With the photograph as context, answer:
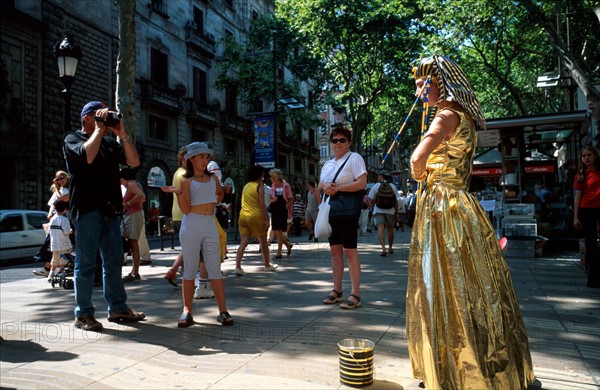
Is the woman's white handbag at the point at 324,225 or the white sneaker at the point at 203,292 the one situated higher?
the woman's white handbag at the point at 324,225

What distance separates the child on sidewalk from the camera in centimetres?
705

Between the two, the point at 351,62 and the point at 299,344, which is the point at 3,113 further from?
the point at 299,344

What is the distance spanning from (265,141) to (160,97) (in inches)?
419

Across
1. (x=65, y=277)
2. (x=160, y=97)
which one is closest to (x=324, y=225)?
(x=65, y=277)

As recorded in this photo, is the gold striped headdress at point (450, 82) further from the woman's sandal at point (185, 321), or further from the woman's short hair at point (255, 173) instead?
the woman's short hair at point (255, 173)

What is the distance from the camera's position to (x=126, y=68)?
9.74m

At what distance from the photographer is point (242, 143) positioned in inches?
1297

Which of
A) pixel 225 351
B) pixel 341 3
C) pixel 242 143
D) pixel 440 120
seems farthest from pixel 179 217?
pixel 242 143

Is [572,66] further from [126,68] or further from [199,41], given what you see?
[199,41]

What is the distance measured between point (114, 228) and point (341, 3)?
66.2ft

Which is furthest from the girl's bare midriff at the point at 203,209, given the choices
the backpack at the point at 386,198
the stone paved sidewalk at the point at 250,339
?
the backpack at the point at 386,198

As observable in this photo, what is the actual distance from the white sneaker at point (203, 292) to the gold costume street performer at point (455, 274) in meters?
3.33

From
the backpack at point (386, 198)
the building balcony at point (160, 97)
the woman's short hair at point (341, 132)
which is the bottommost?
the backpack at point (386, 198)

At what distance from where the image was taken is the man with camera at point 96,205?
3.92 meters
